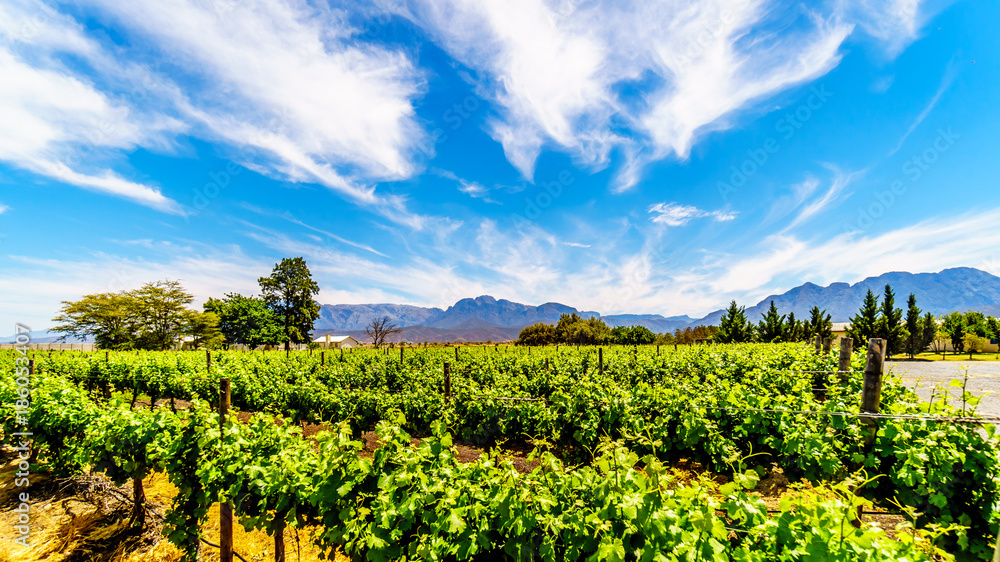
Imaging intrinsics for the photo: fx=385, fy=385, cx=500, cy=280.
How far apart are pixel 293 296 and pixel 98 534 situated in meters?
48.2

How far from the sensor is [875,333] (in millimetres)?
43469

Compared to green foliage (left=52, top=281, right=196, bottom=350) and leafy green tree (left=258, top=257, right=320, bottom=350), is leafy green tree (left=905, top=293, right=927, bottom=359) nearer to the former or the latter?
leafy green tree (left=258, top=257, right=320, bottom=350)

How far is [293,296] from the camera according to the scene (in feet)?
158

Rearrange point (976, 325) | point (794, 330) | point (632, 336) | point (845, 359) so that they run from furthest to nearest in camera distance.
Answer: point (976, 325), point (632, 336), point (794, 330), point (845, 359)

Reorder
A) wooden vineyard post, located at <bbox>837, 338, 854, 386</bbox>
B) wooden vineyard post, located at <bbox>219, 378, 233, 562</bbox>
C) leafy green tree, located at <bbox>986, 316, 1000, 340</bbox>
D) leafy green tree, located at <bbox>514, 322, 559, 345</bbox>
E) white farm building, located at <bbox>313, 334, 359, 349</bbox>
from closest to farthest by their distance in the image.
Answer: wooden vineyard post, located at <bbox>219, 378, 233, 562</bbox>, wooden vineyard post, located at <bbox>837, 338, 854, 386</bbox>, leafy green tree, located at <bbox>986, 316, 1000, 340</bbox>, leafy green tree, located at <bbox>514, 322, 559, 345</bbox>, white farm building, located at <bbox>313, 334, 359, 349</bbox>

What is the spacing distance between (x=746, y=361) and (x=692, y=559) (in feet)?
36.4

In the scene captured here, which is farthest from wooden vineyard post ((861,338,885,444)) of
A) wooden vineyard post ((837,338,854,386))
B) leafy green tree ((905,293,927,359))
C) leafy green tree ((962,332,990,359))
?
leafy green tree ((962,332,990,359))

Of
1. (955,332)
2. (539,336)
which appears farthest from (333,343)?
(955,332)

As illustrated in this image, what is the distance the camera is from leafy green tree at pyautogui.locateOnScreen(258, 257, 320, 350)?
1869 inches

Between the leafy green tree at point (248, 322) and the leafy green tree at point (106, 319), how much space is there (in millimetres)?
7773

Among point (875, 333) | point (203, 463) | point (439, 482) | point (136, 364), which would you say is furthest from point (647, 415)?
point (875, 333)

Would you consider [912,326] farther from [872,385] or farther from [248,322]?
[248,322]

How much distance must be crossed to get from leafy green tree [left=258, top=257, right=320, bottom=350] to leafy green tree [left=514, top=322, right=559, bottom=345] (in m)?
29.1

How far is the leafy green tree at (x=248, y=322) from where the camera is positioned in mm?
45281
